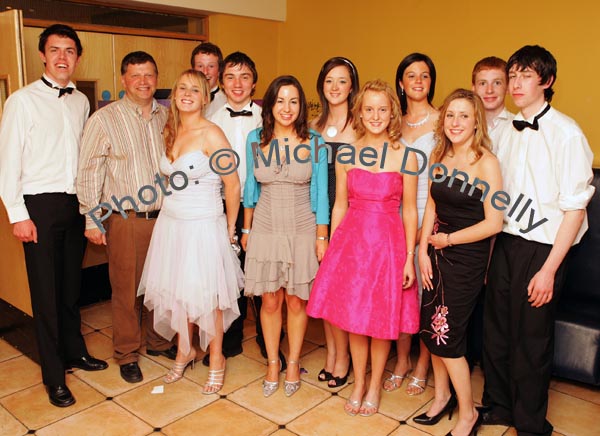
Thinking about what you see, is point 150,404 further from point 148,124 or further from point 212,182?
point 148,124

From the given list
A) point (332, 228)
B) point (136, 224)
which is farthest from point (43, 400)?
point (332, 228)

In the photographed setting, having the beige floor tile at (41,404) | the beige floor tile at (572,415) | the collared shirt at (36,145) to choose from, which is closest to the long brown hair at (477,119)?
the beige floor tile at (572,415)

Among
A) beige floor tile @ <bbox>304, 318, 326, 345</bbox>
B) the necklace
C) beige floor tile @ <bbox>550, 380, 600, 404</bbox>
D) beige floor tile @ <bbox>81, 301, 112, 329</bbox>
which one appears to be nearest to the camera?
the necklace

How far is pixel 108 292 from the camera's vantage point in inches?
167

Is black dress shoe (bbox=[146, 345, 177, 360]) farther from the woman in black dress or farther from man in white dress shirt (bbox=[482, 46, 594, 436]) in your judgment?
man in white dress shirt (bbox=[482, 46, 594, 436])

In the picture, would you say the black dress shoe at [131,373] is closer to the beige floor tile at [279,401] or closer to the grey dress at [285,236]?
the beige floor tile at [279,401]

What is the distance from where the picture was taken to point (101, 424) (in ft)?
8.74

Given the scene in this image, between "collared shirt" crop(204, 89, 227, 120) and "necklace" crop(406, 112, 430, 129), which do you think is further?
"collared shirt" crop(204, 89, 227, 120)

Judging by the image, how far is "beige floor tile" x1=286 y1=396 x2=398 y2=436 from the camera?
2615 mm

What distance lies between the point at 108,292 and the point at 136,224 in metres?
1.50

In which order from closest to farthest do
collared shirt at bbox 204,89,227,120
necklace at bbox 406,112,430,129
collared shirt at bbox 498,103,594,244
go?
collared shirt at bbox 498,103,594,244
necklace at bbox 406,112,430,129
collared shirt at bbox 204,89,227,120

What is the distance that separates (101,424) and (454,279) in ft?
5.64

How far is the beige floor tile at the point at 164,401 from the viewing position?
2732mm

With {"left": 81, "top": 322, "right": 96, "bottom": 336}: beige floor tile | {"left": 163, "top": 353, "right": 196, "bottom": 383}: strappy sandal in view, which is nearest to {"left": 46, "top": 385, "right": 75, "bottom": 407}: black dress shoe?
{"left": 163, "top": 353, "right": 196, "bottom": 383}: strappy sandal
